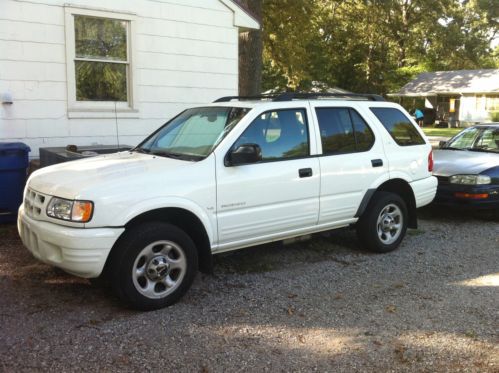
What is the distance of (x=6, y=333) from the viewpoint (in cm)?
403

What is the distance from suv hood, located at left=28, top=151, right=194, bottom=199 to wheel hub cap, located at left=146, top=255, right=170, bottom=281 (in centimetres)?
65

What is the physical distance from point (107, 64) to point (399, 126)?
4798 mm

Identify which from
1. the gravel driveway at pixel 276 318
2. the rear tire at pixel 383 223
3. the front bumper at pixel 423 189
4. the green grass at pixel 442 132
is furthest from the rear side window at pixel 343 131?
the green grass at pixel 442 132

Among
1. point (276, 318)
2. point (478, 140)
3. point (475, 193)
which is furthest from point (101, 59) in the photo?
point (478, 140)

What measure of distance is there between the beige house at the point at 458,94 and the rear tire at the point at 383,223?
118 ft

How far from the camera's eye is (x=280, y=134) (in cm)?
536

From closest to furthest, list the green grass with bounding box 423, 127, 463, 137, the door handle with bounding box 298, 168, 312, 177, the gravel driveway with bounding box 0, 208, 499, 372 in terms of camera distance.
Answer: the gravel driveway with bounding box 0, 208, 499, 372, the door handle with bounding box 298, 168, 312, 177, the green grass with bounding box 423, 127, 463, 137

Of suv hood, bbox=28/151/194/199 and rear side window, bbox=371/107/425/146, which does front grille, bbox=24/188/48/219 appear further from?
rear side window, bbox=371/107/425/146

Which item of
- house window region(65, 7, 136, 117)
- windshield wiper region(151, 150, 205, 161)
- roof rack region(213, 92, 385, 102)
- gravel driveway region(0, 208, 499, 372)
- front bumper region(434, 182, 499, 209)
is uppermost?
house window region(65, 7, 136, 117)

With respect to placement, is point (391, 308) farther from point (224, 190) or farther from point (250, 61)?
point (250, 61)

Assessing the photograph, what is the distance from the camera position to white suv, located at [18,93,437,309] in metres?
4.23

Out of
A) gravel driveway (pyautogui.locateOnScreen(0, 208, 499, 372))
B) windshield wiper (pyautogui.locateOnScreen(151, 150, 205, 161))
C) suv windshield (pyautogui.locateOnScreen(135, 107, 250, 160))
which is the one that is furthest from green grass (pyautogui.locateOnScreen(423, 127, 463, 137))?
windshield wiper (pyautogui.locateOnScreen(151, 150, 205, 161))

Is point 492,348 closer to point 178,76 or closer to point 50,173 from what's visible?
point 50,173

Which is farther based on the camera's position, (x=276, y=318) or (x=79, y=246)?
(x=276, y=318)
